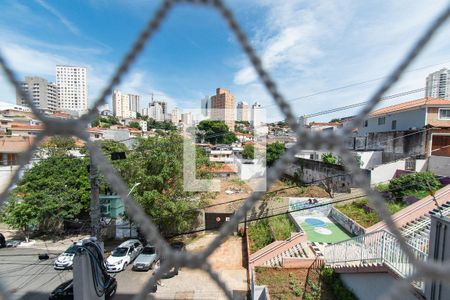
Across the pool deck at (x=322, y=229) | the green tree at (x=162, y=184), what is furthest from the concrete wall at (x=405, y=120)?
the green tree at (x=162, y=184)

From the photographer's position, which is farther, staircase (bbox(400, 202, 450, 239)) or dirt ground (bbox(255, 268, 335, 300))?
dirt ground (bbox(255, 268, 335, 300))

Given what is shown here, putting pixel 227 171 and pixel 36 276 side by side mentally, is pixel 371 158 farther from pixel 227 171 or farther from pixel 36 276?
pixel 36 276

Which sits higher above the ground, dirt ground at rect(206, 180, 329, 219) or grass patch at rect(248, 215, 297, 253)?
dirt ground at rect(206, 180, 329, 219)

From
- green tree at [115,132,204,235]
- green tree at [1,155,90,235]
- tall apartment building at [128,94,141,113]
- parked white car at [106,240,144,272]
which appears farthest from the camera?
tall apartment building at [128,94,141,113]

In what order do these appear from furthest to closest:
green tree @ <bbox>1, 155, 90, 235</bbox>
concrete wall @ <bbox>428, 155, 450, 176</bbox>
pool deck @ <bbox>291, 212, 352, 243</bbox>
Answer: green tree @ <bbox>1, 155, 90, 235</bbox>
concrete wall @ <bbox>428, 155, 450, 176</bbox>
pool deck @ <bbox>291, 212, 352, 243</bbox>

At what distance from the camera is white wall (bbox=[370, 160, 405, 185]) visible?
373 inches

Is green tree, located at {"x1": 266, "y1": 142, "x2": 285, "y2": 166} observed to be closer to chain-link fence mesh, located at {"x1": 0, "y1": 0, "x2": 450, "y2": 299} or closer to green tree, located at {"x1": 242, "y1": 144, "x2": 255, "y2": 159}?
green tree, located at {"x1": 242, "y1": 144, "x2": 255, "y2": 159}

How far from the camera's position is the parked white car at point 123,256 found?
25.3 feet

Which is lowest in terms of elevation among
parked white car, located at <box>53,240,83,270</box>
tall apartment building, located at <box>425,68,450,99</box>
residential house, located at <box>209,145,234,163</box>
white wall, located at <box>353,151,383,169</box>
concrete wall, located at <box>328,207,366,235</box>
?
parked white car, located at <box>53,240,83,270</box>

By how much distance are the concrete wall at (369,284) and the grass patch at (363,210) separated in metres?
2.43

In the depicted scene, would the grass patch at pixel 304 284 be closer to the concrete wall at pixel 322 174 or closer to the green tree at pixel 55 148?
the concrete wall at pixel 322 174

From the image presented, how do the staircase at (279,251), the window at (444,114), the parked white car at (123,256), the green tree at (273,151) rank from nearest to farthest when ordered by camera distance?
the staircase at (279,251) → the parked white car at (123,256) → the window at (444,114) → the green tree at (273,151)

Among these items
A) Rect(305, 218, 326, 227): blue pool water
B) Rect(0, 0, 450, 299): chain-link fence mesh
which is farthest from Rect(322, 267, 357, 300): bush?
Rect(0, 0, 450, 299): chain-link fence mesh

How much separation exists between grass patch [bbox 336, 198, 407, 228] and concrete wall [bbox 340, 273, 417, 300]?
243 centimetres
